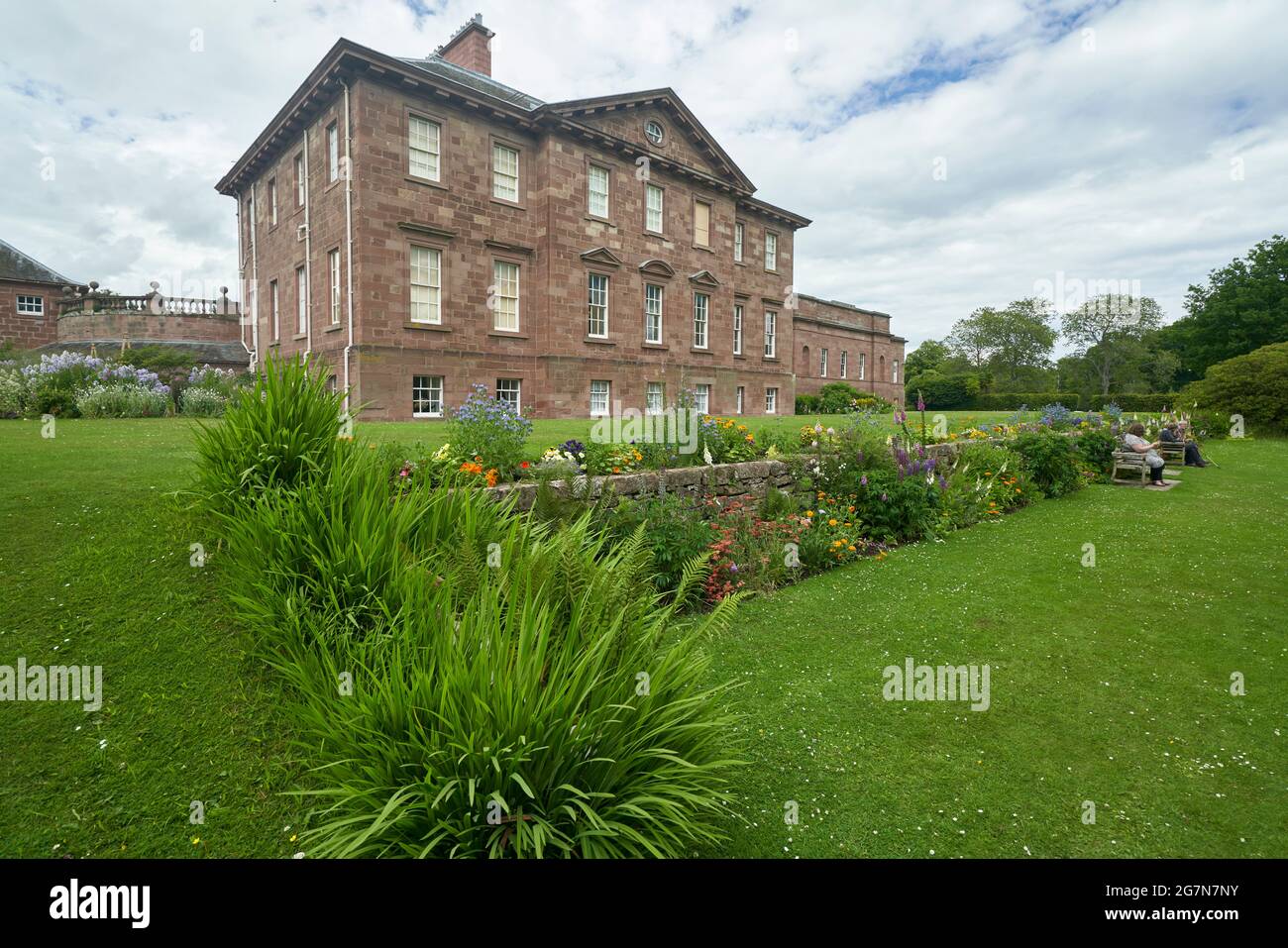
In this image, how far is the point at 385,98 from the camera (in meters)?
18.1

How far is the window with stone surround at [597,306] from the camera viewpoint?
75.6 feet

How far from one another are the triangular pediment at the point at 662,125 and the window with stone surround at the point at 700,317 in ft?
16.4

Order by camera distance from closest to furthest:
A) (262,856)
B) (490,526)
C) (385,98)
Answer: (262,856), (490,526), (385,98)

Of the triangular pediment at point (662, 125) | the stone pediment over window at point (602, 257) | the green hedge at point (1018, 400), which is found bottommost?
the green hedge at point (1018, 400)

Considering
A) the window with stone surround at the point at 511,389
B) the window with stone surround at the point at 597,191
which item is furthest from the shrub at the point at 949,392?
the window with stone surround at the point at 511,389

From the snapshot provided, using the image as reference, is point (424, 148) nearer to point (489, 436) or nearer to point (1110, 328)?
point (489, 436)

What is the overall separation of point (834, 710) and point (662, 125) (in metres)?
25.4

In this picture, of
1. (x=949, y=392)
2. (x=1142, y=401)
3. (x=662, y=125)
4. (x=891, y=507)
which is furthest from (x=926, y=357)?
(x=891, y=507)

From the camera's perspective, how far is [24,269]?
33.2 m

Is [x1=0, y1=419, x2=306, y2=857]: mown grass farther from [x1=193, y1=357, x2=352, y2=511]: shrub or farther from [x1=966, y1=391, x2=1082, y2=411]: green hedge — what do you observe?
[x1=966, y1=391, x2=1082, y2=411]: green hedge

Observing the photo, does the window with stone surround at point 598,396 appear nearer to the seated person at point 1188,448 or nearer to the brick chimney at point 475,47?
the brick chimney at point 475,47

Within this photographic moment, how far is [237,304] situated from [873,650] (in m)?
34.2
